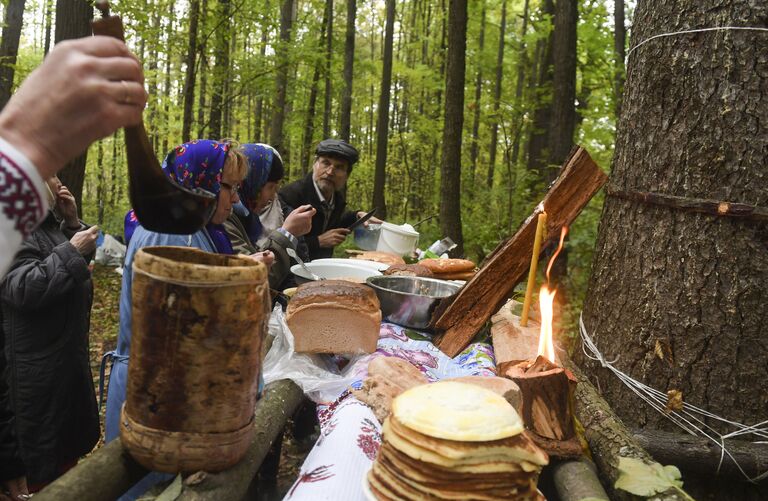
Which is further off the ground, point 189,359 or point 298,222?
point 298,222

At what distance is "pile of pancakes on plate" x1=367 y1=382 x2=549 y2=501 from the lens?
124 centimetres

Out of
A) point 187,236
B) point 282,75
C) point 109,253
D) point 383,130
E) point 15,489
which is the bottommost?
point 15,489

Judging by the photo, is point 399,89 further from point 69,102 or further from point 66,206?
point 69,102

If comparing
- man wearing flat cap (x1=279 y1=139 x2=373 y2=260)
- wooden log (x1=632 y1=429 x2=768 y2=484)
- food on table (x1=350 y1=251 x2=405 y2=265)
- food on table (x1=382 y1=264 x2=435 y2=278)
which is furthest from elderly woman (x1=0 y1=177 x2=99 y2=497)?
wooden log (x1=632 y1=429 x2=768 y2=484)

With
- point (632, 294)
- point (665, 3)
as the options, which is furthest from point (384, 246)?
point (665, 3)

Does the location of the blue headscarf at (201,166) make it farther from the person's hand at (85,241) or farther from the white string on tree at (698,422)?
the white string on tree at (698,422)

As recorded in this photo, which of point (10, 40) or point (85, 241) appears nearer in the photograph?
point (85, 241)

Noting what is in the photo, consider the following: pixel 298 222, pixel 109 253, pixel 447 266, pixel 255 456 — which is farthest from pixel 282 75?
pixel 255 456

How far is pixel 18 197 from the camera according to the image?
80 cm

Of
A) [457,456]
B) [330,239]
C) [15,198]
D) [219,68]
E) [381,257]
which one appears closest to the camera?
[15,198]

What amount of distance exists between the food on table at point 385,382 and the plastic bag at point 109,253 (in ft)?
32.3

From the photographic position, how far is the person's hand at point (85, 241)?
3197 millimetres

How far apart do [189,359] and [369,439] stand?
0.75 meters

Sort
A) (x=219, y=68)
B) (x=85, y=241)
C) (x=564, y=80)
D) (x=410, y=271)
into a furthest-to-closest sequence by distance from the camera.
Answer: (x=219, y=68) → (x=564, y=80) → (x=410, y=271) → (x=85, y=241)
